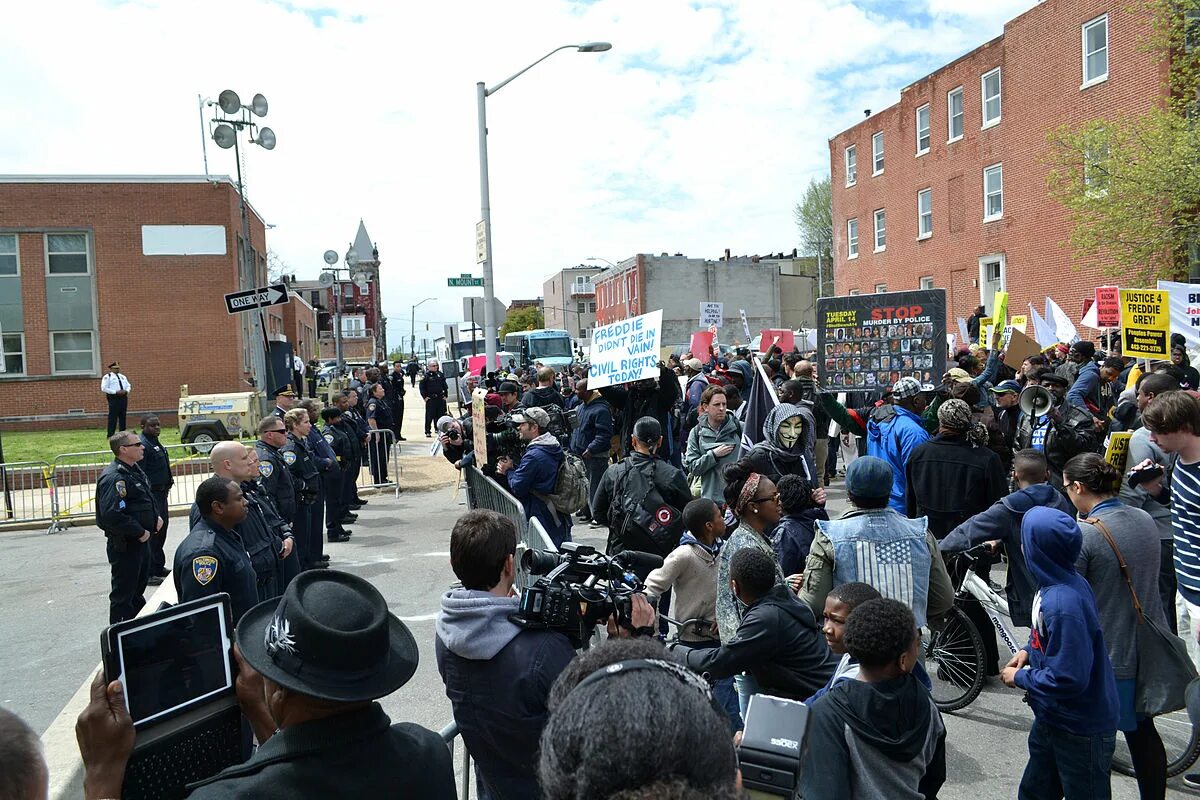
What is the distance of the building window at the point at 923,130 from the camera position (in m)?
33.7

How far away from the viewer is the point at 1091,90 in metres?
25.4

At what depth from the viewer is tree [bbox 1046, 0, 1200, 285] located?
1977cm

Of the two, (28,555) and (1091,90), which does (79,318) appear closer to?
(28,555)

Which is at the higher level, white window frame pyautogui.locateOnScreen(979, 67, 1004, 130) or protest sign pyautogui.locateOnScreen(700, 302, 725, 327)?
white window frame pyautogui.locateOnScreen(979, 67, 1004, 130)

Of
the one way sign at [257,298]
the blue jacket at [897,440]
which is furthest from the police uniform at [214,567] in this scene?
the one way sign at [257,298]

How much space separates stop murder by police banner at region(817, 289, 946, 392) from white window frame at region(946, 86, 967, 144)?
23912 mm

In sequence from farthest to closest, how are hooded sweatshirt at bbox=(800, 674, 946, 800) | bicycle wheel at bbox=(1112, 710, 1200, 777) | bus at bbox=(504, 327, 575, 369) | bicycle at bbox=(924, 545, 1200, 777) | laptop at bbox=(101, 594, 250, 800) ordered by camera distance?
bus at bbox=(504, 327, 575, 369) < bicycle at bbox=(924, 545, 1200, 777) < bicycle wheel at bbox=(1112, 710, 1200, 777) < hooded sweatshirt at bbox=(800, 674, 946, 800) < laptop at bbox=(101, 594, 250, 800)

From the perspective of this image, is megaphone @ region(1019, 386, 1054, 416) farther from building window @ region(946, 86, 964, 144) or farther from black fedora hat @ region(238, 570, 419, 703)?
building window @ region(946, 86, 964, 144)

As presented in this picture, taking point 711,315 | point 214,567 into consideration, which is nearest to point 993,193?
point 711,315

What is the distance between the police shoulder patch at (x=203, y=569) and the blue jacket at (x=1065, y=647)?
13.8 ft

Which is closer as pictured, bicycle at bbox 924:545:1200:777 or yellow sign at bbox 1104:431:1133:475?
bicycle at bbox 924:545:1200:777

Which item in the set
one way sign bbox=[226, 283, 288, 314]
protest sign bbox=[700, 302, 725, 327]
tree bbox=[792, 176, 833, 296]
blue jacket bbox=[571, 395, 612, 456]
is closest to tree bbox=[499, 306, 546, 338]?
tree bbox=[792, 176, 833, 296]

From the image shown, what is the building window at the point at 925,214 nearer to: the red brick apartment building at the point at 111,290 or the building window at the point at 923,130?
the building window at the point at 923,130

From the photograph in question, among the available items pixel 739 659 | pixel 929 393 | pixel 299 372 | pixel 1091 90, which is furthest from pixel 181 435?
pixel 1091 90
